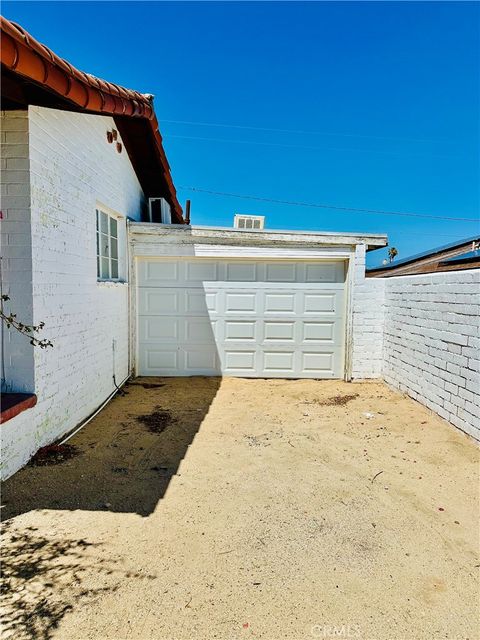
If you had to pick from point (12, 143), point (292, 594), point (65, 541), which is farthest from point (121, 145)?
point (292, 594)

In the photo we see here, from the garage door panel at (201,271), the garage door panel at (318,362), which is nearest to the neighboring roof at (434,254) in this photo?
the garage door panel at (318,362)

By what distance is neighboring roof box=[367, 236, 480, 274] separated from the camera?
5.82 m

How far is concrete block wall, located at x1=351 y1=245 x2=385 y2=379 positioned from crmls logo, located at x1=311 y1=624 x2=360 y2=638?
5.60 meters

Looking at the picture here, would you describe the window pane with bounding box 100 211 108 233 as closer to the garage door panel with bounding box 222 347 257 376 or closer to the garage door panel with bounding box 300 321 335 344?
the garage door panel with bounding box 222 347 257 376

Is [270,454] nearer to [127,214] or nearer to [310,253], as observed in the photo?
[310,253]

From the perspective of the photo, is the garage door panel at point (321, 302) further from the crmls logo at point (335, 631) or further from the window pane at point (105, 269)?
the crmls logo at point (335, 631)

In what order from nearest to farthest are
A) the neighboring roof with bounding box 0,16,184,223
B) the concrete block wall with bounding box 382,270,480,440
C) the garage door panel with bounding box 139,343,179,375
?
the neighboring roof with bounding box 0,16,184,223
the concrete block wall with bounding box 382,270,480,440
the garage door panel with bounding box 139,343,179,375

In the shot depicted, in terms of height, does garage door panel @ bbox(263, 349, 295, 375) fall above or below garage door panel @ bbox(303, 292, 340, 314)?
below

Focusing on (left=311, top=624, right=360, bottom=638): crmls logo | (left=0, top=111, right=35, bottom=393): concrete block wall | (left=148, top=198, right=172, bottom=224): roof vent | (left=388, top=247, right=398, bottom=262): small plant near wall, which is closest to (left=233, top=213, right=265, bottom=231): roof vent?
(left=148, top=198, right=172, bottom=224): roof vent

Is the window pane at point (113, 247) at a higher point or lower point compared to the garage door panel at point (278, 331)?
higher


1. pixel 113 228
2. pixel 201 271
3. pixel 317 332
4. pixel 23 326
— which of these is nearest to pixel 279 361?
pixel 317 332

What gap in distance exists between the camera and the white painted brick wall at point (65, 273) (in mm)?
3334

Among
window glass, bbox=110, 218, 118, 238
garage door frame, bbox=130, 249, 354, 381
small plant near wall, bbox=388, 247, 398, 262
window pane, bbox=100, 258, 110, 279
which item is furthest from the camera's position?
small plant near wall, bbox=388, 247, 398, 262

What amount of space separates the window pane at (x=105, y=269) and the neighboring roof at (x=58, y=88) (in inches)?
81.9
